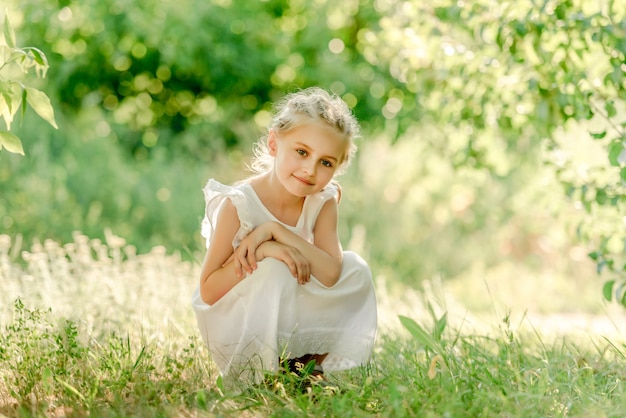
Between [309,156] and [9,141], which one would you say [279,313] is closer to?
[309,156]

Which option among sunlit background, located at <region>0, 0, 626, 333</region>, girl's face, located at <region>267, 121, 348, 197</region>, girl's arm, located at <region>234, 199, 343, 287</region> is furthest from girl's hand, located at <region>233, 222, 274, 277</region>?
sunlit background, located at <region>0, 0, 626, 333</region>

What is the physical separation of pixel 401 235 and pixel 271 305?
6.46 meters

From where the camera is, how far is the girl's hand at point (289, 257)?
314cm

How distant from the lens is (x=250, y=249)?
3150mm

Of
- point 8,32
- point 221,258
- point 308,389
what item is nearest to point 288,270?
point 221,258

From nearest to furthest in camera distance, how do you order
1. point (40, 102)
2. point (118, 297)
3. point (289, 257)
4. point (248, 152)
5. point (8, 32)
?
point (8, 32)
point (40, 102)
point (289, 257)
point (118, 297)
point (248, 152)

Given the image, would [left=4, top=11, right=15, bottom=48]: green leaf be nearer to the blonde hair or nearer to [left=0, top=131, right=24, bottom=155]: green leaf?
[left=0, top=131, right=24, bottom=155]: green leaf

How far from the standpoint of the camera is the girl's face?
322cm

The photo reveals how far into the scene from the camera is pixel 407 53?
5441mm

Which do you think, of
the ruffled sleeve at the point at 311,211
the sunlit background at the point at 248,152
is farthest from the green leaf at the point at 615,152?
the sunlit background at the point at 248,152

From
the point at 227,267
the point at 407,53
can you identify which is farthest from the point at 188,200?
the point at 227,267

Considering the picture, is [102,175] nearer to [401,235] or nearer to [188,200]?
[188,200]

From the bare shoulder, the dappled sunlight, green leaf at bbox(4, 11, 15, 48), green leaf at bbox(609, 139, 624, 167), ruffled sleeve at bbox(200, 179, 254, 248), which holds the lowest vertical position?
the dappled sunlight

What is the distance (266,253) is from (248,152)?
295 inches
